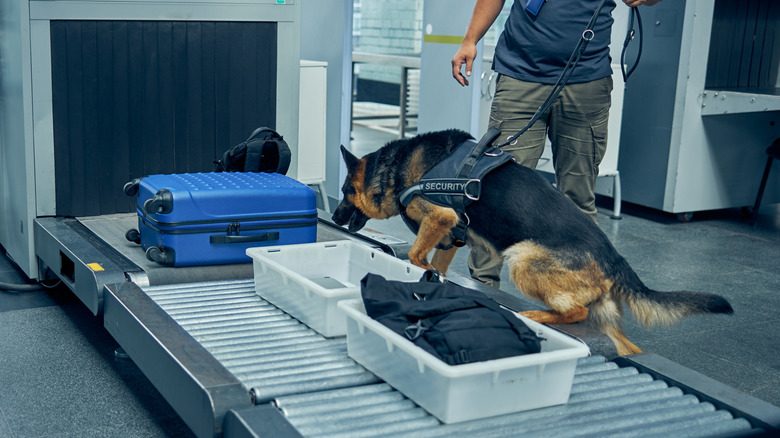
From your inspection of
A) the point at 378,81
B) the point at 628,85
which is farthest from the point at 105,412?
the point at 378,81

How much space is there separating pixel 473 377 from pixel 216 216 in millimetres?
1260

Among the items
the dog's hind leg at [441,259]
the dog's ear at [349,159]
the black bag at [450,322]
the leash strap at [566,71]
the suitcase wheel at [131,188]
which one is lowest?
the dog's hind leg at [441,259]

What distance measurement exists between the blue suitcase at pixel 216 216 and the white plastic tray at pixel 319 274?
214 mm

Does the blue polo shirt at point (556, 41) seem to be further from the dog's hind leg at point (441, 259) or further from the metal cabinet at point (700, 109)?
the metal cabinet at point (700, 109)

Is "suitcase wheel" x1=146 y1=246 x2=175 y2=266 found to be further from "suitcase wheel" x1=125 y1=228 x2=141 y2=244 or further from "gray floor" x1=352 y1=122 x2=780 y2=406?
"gray floor" x1=352 y1=122 x2=780 y2=406

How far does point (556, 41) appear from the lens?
8.83 feet

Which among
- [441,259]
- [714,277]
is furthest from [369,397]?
[714,277]

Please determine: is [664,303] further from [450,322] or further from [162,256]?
[162,256]

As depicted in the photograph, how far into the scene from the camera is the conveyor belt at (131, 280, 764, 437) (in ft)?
5.13

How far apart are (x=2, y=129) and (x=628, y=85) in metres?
3.68

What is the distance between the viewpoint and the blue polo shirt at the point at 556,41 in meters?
2.69

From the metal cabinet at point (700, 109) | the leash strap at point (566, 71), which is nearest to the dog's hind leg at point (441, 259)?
the leash strap at point (566, 71)

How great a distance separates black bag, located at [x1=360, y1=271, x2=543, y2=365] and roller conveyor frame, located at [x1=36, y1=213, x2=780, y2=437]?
0.46 ft

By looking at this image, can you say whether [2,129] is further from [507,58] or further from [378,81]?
[378,81]
